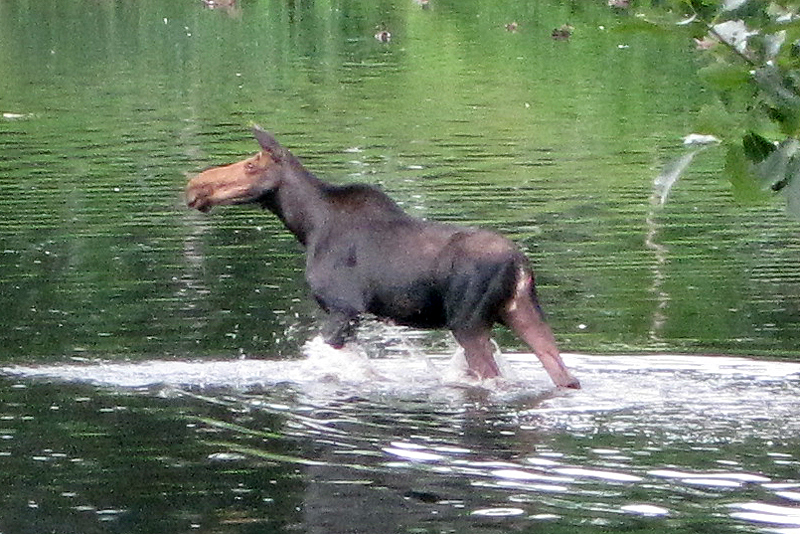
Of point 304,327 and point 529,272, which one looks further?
point 304,327

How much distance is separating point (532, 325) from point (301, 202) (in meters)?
1.52

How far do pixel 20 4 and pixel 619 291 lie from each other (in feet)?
122

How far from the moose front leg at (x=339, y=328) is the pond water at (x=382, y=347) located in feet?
0.65

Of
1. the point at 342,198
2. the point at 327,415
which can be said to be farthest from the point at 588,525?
the point at 342,198

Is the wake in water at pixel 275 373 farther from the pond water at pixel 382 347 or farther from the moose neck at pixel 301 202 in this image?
the moose neck at pixel 301 202

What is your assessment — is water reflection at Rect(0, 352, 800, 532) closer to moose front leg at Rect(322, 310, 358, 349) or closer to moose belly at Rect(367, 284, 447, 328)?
moose front leg at Rect(322, 310, 358, 349)

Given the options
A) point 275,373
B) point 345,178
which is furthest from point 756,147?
point 345,178

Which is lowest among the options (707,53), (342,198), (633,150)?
(633,150)

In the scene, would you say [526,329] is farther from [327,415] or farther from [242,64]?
[242,64]

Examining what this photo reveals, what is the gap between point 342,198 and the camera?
33.9 feet

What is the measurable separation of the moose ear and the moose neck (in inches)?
4.2

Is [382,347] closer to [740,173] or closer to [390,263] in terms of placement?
[390,263]

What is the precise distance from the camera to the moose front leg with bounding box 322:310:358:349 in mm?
9945

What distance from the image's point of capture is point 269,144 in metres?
10.3
